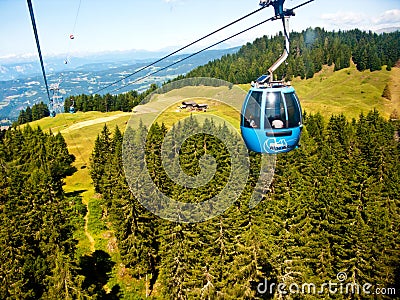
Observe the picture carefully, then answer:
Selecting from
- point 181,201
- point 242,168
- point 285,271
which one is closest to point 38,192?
point 181,201

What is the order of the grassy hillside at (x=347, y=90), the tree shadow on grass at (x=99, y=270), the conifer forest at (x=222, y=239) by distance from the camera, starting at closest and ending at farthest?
the conifer forest at (x=222, y=239) < the tree shadow on grass at (x=99, y=270) < the grassy hillside at (x=347, y=90)

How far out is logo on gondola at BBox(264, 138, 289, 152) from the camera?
15.7 meters

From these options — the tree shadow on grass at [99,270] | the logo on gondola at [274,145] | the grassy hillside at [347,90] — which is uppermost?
the logo on gondola at [274,145]

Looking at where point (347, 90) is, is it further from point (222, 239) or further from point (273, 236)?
point (222, 239)

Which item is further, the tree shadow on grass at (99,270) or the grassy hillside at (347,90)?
the grassy hillside at (347,90)

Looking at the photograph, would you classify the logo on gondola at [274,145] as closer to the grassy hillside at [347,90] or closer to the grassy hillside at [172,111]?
the grassy hillside at [172,111]

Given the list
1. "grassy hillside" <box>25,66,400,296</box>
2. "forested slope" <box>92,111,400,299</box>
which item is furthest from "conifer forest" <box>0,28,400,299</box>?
"grassy hillside" <box>25,66,400,296</box>

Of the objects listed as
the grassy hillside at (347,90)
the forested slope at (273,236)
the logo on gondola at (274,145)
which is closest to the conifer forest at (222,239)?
the forested slope at (273,236)

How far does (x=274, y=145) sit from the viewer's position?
15805 mm

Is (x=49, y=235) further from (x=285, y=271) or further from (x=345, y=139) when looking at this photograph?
(x=345, y=139)

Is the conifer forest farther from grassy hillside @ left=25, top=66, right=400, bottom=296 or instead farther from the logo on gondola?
the logo on gondola

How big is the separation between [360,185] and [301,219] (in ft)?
26.6

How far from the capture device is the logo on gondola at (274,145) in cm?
1573

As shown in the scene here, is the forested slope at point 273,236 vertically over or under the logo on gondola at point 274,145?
under
